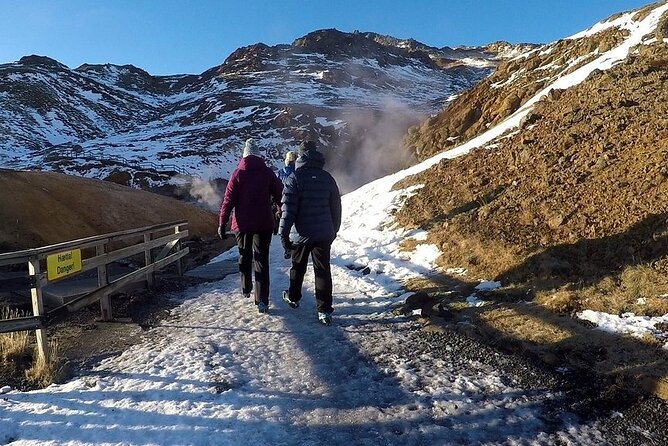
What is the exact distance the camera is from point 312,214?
5.96 m

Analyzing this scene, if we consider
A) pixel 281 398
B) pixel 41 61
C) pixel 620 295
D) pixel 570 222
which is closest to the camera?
pixel 281 398

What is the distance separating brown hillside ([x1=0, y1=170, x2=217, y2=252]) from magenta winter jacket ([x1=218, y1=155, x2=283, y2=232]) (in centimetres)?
1056

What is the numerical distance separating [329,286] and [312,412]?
239 centimetres

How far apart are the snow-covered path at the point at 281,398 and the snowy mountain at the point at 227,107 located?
22.2m

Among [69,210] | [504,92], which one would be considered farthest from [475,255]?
[69,210]

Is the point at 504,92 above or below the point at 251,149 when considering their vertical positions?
above

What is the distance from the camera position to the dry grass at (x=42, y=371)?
→ 4.45 meters

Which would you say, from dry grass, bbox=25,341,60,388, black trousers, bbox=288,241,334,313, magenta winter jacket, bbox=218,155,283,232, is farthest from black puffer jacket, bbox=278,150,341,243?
dry grass, bbox=25,341,60,388

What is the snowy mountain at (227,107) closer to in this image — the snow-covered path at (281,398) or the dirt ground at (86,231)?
the dirt ground at (86,231)

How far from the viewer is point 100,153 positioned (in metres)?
48.7

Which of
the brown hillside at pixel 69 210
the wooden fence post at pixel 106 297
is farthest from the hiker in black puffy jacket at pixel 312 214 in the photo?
the brown hillside at pixel 69 210

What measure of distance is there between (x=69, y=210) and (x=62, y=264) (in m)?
13.8

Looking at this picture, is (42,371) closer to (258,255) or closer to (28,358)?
(28,358)

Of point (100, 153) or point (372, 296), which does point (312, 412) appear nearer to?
point (372, 296)
